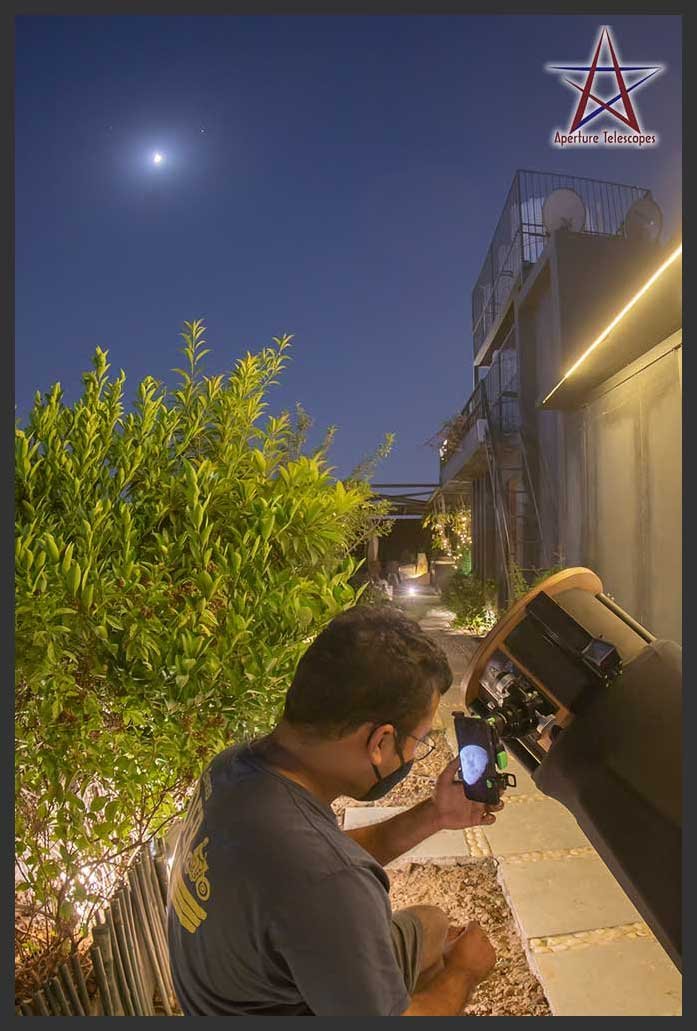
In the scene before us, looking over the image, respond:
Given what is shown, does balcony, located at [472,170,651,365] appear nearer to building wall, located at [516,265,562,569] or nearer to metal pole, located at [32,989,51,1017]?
building wall, located at [516,265,562,569]

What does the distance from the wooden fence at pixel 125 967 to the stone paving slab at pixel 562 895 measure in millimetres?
828

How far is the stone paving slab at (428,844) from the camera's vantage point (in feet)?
5.47

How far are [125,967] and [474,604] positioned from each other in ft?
8.80

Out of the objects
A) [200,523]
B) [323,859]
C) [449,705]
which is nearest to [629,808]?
[449,705]

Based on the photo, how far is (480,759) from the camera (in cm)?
114

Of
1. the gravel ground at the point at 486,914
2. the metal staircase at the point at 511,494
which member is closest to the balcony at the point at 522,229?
the metal staircase at the point at 511,494

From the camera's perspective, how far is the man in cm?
84

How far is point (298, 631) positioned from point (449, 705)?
1.24 feet

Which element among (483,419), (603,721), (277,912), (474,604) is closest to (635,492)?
(603,721)

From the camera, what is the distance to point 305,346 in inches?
62.7

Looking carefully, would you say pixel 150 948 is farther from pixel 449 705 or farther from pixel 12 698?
pixel 449 705

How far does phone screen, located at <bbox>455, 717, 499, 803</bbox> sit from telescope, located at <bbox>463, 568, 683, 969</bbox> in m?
0.03

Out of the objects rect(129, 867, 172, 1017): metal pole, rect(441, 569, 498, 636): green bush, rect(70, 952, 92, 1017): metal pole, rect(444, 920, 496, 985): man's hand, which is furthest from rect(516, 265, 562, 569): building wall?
rect(70, 952, 92, 1017): metal pole

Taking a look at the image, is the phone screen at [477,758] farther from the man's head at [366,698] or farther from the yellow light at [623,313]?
the yellow light at [623,313]
